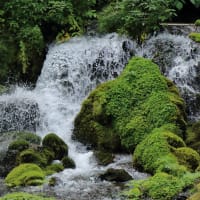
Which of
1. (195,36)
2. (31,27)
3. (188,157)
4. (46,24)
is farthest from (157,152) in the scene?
(46,24)

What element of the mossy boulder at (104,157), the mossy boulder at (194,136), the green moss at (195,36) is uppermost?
the green moss at (195,36)

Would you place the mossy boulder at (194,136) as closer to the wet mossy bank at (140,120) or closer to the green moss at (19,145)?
the wet mossy bank at (140,120)

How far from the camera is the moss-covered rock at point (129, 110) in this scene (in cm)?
1283

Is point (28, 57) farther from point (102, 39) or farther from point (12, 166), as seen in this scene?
point (12, 166)

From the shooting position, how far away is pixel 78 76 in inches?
615

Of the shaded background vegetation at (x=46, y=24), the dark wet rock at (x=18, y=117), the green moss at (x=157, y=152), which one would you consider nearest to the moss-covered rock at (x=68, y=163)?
the green moss at (x=157, y=152)

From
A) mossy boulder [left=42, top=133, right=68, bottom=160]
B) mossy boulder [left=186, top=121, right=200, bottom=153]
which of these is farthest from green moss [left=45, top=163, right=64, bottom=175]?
mossy boulder [left=186, top=121, right=200, bottom=153]

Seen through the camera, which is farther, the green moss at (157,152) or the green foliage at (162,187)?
the green moss at (157,152)

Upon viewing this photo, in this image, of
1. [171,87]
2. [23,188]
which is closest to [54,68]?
[171,87]

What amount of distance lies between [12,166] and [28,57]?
5.45 metres

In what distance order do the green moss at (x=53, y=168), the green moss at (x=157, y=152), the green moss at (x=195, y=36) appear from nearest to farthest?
1. the green moss at (x=157, y=152)
2. the green moss at (x=53, y=168)
3. the green moss at (x=195, y=36)

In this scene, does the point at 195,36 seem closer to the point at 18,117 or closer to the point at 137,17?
Answer: the point at 137,17

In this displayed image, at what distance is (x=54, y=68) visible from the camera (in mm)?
15984

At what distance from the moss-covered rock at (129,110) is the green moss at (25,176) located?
2.55 m
